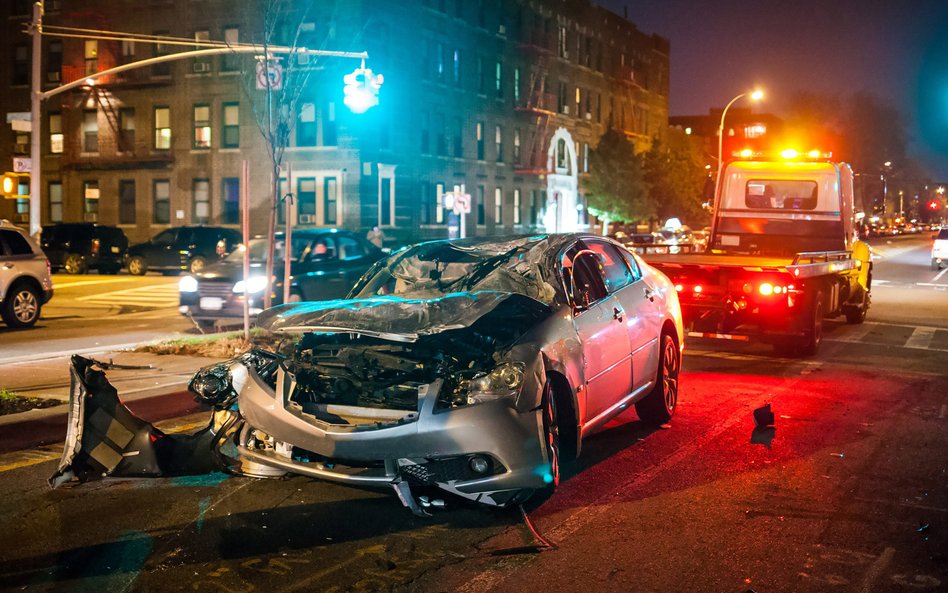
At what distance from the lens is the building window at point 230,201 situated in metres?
44.6

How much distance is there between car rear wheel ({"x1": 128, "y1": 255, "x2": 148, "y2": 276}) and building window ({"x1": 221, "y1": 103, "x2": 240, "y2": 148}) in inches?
367

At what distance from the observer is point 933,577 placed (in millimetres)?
5051

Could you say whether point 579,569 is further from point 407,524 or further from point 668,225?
point 668,225

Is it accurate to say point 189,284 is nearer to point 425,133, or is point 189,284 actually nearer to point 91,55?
point 425,133

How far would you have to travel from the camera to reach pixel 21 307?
56.7ft

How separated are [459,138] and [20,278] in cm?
3397

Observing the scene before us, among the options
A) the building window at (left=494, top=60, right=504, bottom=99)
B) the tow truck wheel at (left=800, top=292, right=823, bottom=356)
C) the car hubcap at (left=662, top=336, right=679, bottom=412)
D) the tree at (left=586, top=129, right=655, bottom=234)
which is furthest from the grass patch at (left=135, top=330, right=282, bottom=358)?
→ the tree at (left=586, top=129, right=655, bottom=234)

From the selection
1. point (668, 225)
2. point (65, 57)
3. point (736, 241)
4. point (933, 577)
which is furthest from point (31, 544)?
point (668, 225)

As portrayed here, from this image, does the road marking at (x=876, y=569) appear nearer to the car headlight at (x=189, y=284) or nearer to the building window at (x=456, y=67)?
the car headlight at (x=189, y=284)

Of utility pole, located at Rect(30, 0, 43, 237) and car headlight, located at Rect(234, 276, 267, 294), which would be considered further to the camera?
utility pole, located at Rect(30, 0, 43, 237)

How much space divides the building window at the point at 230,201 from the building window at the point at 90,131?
742 cm

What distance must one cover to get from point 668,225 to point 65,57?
34511 millimetres

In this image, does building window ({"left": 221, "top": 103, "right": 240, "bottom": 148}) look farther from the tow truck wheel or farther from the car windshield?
the tow truck wheel

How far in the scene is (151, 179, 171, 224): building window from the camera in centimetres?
4603
